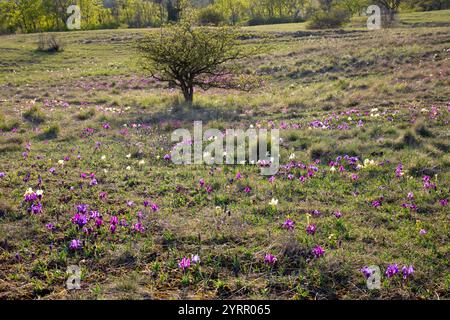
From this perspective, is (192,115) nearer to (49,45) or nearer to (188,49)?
(188,49)

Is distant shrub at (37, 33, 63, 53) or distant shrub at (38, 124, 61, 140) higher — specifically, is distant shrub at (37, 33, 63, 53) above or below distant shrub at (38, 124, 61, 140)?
above

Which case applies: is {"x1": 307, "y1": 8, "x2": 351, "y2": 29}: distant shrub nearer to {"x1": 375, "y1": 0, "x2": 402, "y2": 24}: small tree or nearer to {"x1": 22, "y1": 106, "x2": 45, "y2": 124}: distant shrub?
{"x1": 375, "y1": 0, "x2": 402, "y2": 24}: small tree

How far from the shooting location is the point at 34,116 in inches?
567

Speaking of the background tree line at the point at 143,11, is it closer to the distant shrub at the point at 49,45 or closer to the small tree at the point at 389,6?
the small tree at the point at 389,6

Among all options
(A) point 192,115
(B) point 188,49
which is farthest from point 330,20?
(A) point 192,115

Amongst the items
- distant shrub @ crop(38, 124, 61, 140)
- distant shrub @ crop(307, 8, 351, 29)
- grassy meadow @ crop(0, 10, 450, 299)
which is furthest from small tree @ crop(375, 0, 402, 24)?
distant shrub @ crop(38, 124, 61, 140)

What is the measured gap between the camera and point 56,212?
260 inches

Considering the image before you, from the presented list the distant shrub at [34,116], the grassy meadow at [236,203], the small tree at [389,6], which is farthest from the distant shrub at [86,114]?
the small tree at [389,6]

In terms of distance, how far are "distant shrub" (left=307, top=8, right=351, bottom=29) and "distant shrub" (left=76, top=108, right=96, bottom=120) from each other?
39.1 metres

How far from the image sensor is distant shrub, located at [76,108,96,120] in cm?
1451

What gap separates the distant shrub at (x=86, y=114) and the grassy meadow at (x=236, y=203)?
52mm

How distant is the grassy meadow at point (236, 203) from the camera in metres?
4.84

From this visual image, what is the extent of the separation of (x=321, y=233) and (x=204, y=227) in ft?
6.00
